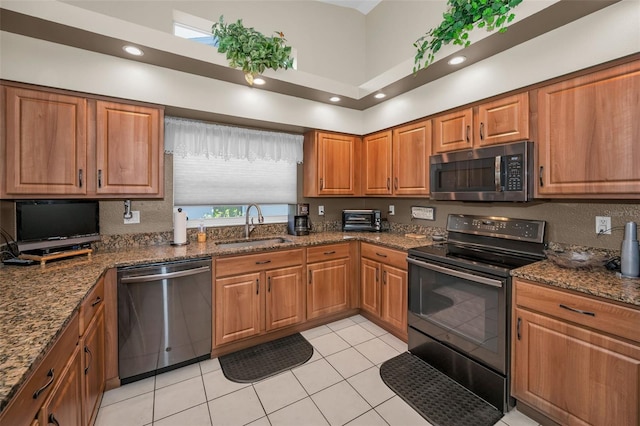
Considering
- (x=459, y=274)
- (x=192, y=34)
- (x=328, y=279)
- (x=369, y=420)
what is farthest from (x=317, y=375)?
(x=192, y=34)

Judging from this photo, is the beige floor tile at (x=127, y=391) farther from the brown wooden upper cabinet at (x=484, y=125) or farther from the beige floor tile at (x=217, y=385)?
the brown wooden upper cabinet at (x=484, y=125)

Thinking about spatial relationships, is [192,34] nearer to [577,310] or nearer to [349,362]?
[349,362]

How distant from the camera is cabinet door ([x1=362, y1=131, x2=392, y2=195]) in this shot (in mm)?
3219

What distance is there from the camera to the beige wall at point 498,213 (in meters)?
1.90

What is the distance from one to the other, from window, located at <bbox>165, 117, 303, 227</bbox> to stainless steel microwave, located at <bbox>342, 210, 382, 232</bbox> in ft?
2.48

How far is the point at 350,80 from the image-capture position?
360 centimetres

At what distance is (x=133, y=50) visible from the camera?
2.11 meters

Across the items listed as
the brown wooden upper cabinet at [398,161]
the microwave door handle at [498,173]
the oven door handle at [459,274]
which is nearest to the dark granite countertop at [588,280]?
the oven door handle at [459,274]

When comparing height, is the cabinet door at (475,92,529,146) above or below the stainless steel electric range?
above

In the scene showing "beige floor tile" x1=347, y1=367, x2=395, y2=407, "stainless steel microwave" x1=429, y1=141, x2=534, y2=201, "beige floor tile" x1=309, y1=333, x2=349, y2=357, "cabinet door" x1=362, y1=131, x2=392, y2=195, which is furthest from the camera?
"cabinet door" x1=362, y1=131, x2=392, y2=195

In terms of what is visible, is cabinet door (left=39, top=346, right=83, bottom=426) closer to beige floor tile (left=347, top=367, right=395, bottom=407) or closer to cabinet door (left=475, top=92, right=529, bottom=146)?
beige floor tile (left=347, top=367, right=395, bottom=407)

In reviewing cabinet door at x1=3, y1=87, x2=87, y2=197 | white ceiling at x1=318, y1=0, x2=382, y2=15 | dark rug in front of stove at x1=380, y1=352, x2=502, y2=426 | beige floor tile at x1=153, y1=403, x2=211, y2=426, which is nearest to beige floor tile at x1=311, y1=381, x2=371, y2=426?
dark rug in front of stove at x1=380, y1=352, x2=502, y2=426

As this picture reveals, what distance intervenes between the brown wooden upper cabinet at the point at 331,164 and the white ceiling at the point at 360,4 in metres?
1.61

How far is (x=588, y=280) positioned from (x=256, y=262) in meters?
2.30
